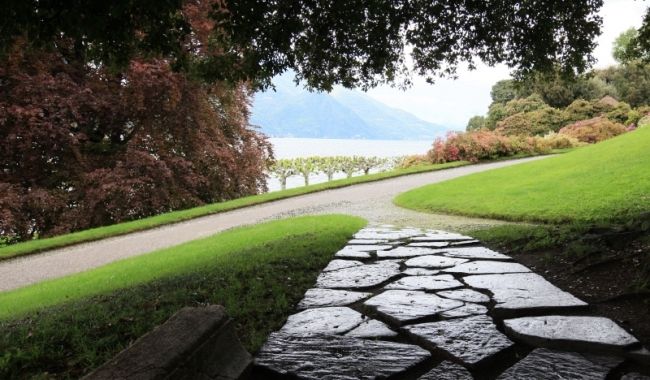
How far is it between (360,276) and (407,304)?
103 centimetres

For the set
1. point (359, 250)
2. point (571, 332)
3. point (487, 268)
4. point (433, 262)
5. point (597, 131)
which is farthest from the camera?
point (597, 131)

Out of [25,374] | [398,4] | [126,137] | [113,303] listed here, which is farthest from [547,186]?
[126,137]

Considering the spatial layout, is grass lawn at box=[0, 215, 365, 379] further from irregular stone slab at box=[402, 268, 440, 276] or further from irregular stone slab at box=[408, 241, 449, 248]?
irregular stone slab at box=[408, 241, 449, 248]

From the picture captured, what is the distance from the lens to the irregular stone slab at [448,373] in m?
2.29

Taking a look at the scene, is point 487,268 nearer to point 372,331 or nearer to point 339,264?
point 339,264

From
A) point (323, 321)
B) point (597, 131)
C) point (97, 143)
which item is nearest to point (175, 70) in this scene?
point (323, 321)

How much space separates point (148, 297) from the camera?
4359 mm

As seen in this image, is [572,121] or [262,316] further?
[572,121]

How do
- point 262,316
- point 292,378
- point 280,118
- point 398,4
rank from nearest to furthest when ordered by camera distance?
point 292,378 → point 262,316 → point 398,4 → point 280,118

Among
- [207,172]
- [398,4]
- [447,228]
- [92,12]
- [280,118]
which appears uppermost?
[280,118]

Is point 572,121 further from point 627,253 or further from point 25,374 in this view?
point 25,374

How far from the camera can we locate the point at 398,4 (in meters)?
5.98

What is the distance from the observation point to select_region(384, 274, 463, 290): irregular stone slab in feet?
12.7

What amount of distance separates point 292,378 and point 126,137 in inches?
564
